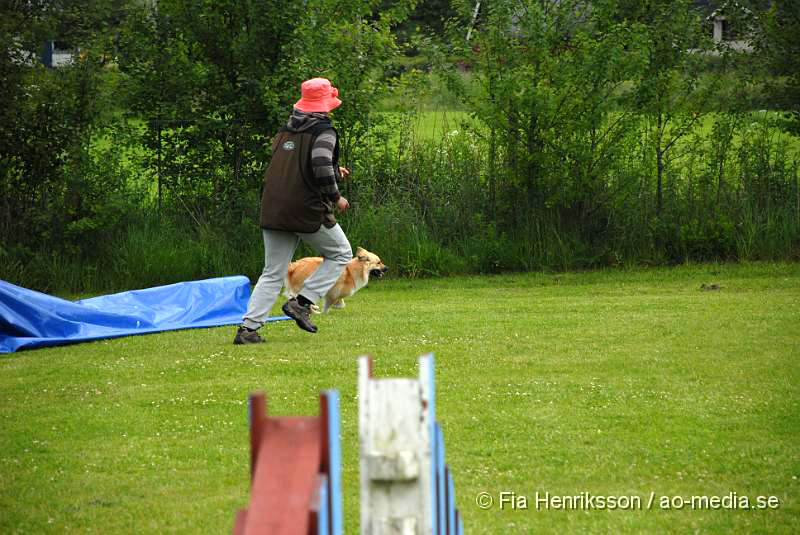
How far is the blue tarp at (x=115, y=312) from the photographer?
9242 millimetres

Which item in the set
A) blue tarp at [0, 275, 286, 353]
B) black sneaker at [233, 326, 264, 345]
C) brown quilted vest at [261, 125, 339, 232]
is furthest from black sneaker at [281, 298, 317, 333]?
blue tarp at [0, 275, 286, 353]

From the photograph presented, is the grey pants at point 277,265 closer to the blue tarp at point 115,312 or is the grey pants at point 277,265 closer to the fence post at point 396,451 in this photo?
the blue tarp at point 115,312

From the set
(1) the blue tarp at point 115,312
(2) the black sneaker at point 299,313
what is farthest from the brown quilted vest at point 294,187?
(1) the blue tarp at point 115,312

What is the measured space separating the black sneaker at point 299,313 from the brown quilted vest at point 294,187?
84 cm

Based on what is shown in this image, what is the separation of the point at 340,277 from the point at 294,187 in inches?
104

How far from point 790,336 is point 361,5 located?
760 centimetres

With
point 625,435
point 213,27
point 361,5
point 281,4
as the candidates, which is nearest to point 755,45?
point 361,5

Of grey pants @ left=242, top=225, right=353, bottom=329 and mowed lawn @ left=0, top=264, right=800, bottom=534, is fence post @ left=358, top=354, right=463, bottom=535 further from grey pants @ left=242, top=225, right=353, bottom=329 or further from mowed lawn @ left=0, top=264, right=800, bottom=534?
grey pants @ left=242, top=225, right=353, bottom=329

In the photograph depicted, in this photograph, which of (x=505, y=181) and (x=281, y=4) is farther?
(x=505, y=181)

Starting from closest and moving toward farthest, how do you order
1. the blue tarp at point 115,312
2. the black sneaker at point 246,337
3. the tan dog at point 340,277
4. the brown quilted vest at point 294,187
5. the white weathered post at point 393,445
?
the white weathered post at point 393,445
the brown quilted vest at point 294,187
the black sneaker at point 246,337
the blue tarp at point 115,312
the tan dog at point 340,277

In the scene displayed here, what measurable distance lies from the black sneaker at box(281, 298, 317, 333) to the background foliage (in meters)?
4.34

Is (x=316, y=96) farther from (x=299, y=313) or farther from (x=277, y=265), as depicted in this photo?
(x=299, y=313)

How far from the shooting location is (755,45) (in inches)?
551

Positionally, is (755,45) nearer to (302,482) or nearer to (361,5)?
(361,5)
